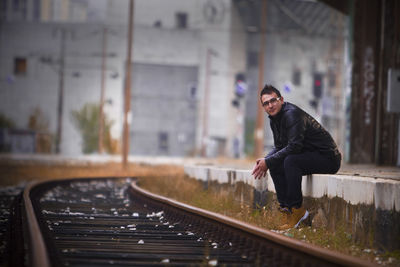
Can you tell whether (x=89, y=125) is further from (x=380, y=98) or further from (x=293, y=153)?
(x=293, y=153)

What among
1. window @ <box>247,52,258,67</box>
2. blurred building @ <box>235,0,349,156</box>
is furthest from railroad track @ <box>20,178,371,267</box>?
window @ <box>247,52,258,67</box>

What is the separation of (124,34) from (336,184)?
48.0 m

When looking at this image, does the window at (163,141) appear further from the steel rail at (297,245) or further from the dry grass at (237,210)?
the steel rail at (297,245)

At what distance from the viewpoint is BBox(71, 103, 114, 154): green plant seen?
175ft

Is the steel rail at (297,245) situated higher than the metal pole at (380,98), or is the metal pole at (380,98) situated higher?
the metal pole at (380,98)

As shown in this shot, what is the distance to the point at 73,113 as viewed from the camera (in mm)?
53562

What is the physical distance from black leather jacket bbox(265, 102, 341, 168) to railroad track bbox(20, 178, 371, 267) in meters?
0.94

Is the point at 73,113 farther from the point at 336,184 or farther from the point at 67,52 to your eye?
the point at 336,184

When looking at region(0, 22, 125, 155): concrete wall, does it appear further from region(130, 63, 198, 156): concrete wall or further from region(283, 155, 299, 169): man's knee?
region(283, 155, 299, 169): man's knee

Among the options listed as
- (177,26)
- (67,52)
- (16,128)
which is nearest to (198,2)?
(177,26)

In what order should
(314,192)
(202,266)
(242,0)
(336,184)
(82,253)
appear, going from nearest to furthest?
(202,266) → (82,253) → (336,184) → (314,192) → (242,0)

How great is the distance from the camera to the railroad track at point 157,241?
4.76m

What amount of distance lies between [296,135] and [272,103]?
41 cm

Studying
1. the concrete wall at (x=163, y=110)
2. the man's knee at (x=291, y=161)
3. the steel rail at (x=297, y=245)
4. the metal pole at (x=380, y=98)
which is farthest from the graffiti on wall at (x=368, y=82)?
the concrete wall at (x=163, y=110)
